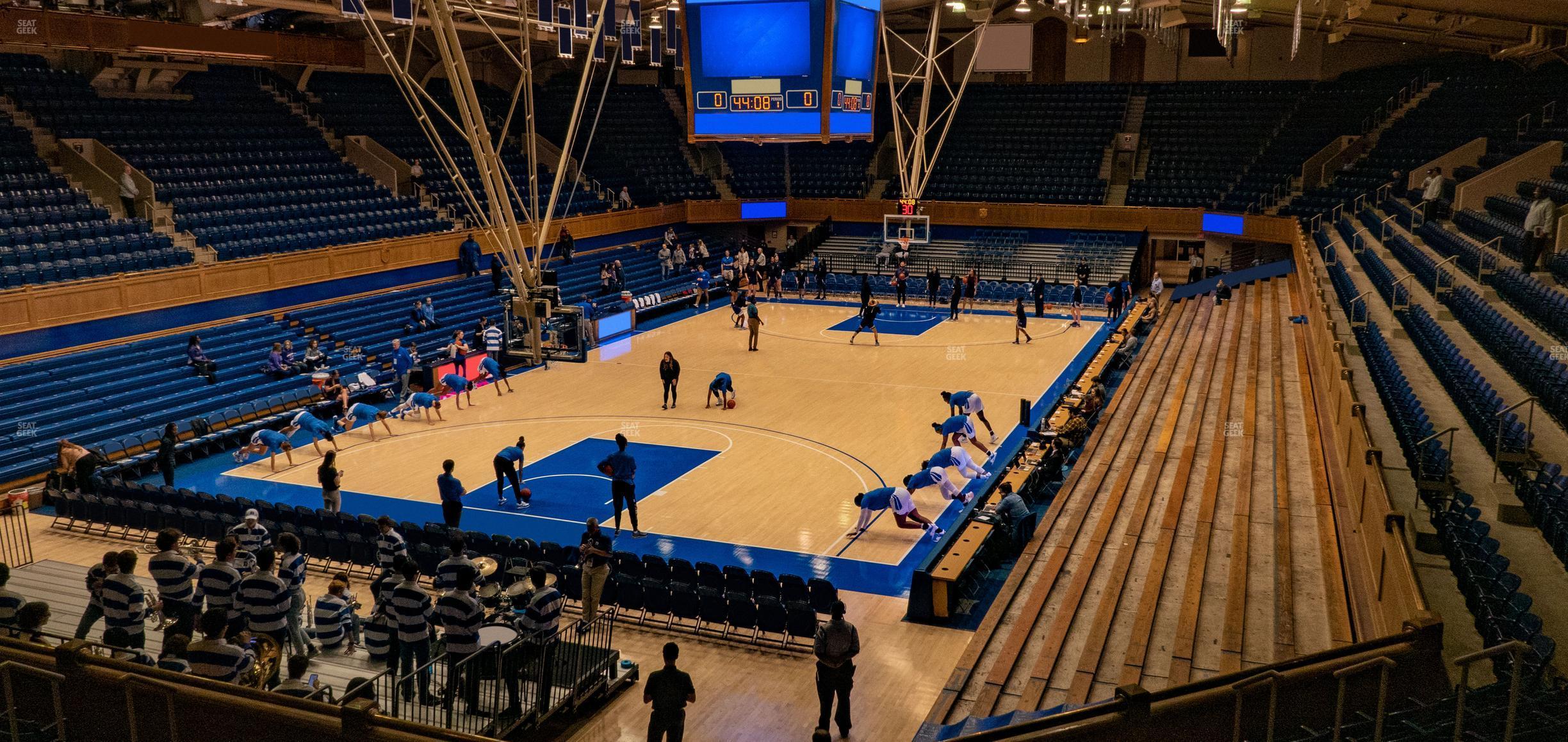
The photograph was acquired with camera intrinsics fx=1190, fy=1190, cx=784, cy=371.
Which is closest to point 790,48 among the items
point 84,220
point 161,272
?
point 161,272

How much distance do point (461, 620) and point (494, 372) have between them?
1645cm

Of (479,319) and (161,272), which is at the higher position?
(161,272)

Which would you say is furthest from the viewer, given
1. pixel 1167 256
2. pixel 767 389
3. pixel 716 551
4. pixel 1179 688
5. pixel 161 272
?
pixel 1167 256

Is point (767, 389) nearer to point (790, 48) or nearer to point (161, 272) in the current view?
point (790, 48)

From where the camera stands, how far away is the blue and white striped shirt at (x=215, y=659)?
8.59 metres

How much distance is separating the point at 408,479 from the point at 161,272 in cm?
873

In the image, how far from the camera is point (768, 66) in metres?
23.3

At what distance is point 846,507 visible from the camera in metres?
17.9

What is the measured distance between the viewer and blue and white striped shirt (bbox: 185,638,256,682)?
8.59 metres

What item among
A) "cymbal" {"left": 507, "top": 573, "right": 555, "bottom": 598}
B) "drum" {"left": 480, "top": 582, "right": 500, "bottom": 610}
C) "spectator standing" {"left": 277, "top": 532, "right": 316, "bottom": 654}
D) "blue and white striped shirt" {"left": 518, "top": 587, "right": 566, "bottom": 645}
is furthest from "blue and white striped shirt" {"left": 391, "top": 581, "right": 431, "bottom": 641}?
"drum" {"left": 480, "top": 582, "right": 500, "bottom": 610}

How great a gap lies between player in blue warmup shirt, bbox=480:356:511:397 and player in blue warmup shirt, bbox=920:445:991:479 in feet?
37.8

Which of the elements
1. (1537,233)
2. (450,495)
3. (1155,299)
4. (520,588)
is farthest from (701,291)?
(520,588)

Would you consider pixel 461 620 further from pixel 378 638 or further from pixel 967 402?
pixel 967 402

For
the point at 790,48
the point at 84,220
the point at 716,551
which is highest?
the point at 790,48
